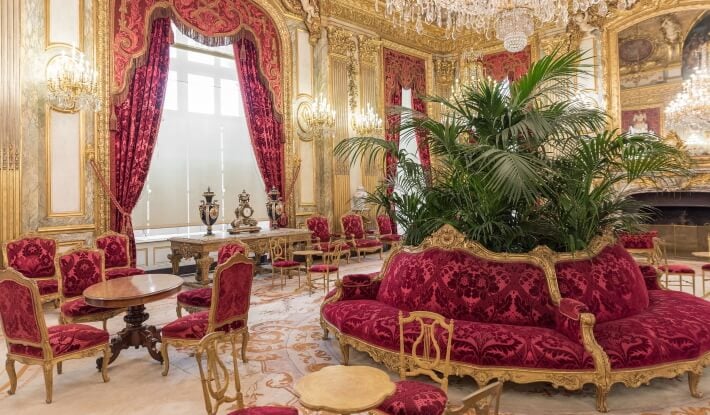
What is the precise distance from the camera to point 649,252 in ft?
21.9

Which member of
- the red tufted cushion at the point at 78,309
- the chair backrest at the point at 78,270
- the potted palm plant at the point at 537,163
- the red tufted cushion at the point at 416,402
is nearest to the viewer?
the red tufted cushion at the point at 416,402

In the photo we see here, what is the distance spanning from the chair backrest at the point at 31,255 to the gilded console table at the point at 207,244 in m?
1.44

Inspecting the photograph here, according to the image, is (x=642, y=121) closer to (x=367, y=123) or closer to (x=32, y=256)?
(x=367, y=123)

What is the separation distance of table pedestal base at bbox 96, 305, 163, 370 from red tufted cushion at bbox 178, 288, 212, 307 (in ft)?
1.12

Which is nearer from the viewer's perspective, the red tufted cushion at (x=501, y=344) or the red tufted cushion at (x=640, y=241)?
the red tufted cushion at (x=501, y=344)

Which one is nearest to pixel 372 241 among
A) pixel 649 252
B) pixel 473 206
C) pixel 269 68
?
pixel 269 68

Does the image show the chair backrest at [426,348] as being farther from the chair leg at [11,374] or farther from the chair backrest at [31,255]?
the chair backrest at [31,255]

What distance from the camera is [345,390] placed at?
2.00 metres

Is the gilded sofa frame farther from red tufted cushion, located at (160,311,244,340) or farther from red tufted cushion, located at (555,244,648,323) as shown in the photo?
red tufted cushion, located at (160,311,244,340)

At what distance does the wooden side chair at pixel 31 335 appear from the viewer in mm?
2947

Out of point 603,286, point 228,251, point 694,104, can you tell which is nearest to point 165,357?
point 228,251

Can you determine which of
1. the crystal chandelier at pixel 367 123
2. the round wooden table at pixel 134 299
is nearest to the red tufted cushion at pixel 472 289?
the round wooden table at pixel 134 299

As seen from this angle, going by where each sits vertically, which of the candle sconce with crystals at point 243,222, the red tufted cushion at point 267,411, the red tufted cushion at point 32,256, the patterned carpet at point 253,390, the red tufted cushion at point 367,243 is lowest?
the patterned carpet at point 253,390

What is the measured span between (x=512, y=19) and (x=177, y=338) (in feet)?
16.4
